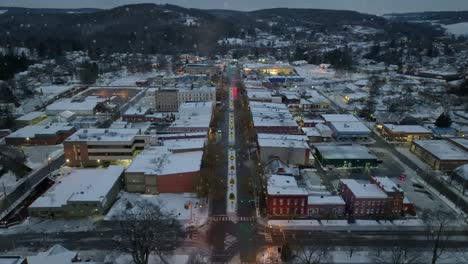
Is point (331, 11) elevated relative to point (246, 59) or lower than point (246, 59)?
elevated

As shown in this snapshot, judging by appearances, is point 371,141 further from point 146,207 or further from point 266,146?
point 146,207

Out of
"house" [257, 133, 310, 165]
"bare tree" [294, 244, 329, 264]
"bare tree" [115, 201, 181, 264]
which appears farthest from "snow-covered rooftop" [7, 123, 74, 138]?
"bare tree" [294, 244, 329, 264]

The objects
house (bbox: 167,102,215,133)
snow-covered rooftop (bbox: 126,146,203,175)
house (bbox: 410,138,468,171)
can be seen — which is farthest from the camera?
house (bbox: 167,102,215,133)

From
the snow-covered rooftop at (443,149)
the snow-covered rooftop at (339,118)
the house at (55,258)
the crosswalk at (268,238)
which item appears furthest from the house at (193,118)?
the snow-covered rooftop at (443,149)

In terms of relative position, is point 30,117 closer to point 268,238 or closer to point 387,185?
point 268,238

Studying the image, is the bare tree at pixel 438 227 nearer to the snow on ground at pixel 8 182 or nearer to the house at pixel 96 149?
the house at pixel 96 149

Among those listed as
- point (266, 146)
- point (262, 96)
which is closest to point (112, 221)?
point (266, 146)

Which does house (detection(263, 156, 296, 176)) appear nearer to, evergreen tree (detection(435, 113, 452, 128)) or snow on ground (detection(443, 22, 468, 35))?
evergreen tree (detection(435, 113, 452, 128))
